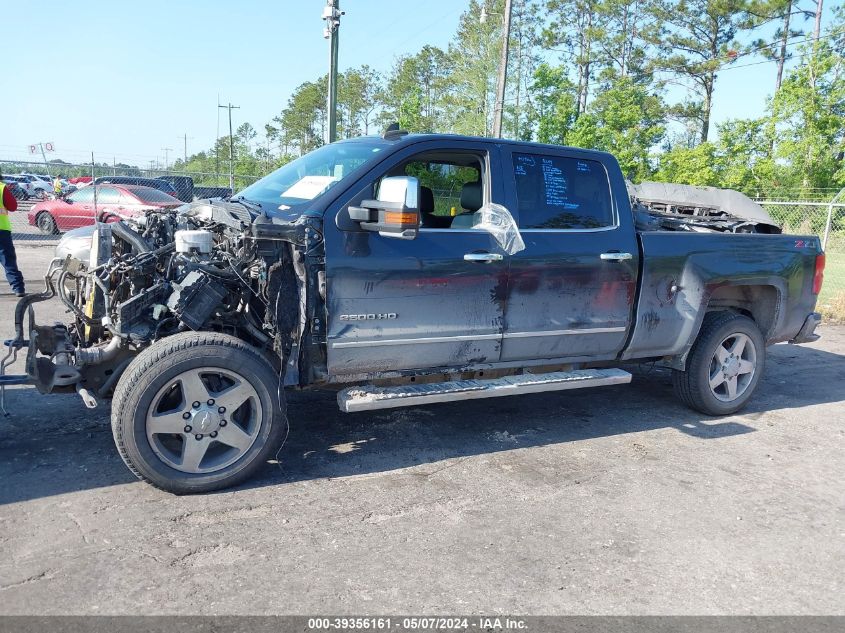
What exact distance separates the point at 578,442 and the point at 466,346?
1214mm

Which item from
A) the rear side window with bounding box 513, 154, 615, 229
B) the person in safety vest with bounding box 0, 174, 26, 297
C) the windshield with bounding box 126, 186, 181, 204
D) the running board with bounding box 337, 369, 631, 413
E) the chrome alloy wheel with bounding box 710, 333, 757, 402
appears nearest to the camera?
the running board with bounding box 337, 369, 631, 413

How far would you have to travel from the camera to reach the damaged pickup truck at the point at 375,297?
3793 mm

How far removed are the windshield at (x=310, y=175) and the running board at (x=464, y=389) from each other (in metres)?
1.28

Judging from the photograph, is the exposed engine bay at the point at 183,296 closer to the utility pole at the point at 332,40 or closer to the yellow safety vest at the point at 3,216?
the yellow safety vest at the point at 3,216

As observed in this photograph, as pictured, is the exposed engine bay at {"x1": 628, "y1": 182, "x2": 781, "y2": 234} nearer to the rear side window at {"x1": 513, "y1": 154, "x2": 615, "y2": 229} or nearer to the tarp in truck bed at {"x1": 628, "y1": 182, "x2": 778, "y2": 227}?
the tarp in truck bed at {"x1": 628, "y1": 182, "x2": 778, "y2": 227}

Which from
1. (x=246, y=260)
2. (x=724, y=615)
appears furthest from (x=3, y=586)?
(x=724, y=615)

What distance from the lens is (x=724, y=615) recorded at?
295 cm

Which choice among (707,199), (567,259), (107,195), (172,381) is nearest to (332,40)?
(107,195)

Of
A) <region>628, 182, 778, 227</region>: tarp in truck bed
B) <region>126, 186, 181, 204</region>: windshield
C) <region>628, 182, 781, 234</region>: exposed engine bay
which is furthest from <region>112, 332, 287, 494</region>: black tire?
<region>126, 186, 181, 204</region>: windshield

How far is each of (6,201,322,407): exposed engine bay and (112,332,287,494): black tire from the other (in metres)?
0.20

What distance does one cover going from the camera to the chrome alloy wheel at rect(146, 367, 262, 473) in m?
3.67

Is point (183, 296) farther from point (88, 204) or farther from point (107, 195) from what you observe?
point (88, 204)

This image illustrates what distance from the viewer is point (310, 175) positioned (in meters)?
4.61

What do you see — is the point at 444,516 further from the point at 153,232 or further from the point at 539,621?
the point at 153,232
